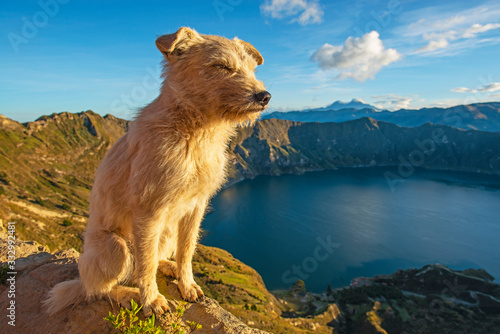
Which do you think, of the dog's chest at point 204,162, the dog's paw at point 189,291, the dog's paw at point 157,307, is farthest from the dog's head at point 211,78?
the dog's paw at point 189,291

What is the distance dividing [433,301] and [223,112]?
83221 millimetres

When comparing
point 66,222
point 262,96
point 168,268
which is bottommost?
point 66,222

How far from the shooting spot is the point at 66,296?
442 centimetres

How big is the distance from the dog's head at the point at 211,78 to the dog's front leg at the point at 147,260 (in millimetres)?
1750

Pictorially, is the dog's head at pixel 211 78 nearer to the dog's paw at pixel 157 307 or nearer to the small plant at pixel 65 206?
the dog's paw at pixel 157 307

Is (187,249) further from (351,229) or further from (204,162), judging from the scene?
(351,229)

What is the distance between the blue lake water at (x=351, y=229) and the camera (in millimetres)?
81938

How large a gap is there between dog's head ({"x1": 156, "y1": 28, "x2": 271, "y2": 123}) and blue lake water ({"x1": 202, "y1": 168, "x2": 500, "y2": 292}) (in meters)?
77.6

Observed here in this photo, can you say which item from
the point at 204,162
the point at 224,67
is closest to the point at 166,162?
the point at 204,162

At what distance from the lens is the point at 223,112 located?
3.57 m

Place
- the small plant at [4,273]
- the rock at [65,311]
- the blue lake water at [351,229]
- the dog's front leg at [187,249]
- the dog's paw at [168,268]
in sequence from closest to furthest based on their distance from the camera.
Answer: the rock at [65,311], the dog's front leg at [187,249], the dog's paw at [168,268], the small plant at [4,273], the blue lake water at [351,229]

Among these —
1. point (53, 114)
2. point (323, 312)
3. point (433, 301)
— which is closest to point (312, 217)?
point (433, 301)

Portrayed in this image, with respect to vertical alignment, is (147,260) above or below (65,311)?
above

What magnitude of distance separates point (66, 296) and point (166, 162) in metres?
3.01
